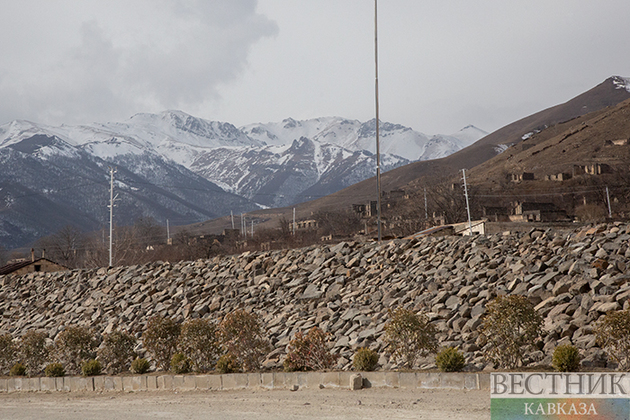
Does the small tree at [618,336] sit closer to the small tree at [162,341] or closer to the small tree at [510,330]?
the small tree at [510,330]

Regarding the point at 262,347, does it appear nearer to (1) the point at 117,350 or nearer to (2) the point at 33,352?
(1) the point at 117,350

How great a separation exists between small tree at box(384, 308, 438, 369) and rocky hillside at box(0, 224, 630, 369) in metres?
0.43

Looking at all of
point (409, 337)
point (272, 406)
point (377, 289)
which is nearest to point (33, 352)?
point (377, 289)

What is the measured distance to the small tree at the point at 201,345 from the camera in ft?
53.9

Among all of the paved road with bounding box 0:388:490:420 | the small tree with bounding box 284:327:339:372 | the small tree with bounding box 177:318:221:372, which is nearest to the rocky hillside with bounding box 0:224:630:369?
the small tree with bounding box 284:327:339:372

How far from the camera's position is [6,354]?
20953 mm

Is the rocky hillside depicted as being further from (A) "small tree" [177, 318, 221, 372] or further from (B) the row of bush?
(A) "small tree" [177, 318, 221, 372]

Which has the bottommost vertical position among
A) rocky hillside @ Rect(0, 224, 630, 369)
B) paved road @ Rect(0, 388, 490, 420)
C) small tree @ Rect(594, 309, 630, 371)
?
paved road @ Rect(0, 388, 490, 420)

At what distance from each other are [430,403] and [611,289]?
6.58 metres

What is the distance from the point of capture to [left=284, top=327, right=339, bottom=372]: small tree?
1458 centimetres

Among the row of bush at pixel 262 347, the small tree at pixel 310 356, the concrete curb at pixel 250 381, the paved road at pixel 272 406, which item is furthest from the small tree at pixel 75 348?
the small tree at pixel 310 356

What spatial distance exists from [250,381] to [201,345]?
8.05 ft

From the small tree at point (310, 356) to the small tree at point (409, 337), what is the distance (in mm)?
1494

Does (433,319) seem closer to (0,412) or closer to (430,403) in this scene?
(430,403)
